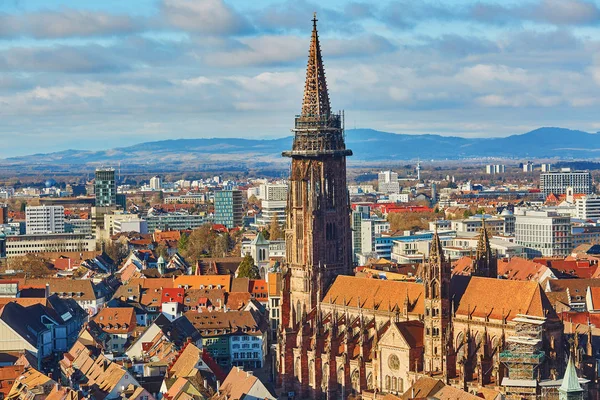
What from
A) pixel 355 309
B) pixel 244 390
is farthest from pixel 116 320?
pixel 244 390

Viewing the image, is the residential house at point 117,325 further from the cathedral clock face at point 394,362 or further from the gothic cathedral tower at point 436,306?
the gothic cathedral tower at point 436,306

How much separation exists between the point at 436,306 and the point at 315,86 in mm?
32933

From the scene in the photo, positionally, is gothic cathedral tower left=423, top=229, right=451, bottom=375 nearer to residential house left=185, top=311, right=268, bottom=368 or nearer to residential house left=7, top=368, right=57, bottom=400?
residential house left=7, top=368, right=57, bottom=400

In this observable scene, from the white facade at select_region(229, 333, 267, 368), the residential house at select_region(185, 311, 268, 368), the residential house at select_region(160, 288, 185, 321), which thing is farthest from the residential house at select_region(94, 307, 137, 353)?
the white facade at select_region(229, 333, 267, 368)

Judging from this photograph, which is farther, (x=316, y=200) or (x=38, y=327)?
(x=38, y=327)

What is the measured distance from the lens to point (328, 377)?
117m

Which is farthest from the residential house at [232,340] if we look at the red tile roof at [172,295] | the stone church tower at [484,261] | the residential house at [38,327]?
the stone church tower at [484,261]

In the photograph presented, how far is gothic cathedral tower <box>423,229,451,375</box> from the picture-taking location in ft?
345

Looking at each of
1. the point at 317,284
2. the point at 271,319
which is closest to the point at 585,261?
the point at 271,319

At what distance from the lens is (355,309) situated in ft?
397

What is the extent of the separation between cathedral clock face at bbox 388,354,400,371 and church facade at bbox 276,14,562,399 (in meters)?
0.09

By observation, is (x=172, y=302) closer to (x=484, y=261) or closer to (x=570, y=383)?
(x=484, y=261)

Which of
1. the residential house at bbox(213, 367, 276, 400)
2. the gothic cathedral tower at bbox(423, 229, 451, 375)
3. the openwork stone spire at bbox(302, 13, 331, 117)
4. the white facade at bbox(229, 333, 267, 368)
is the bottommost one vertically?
the white facade at bbox(229, 333, 267, 368)

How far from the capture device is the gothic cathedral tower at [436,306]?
105m
